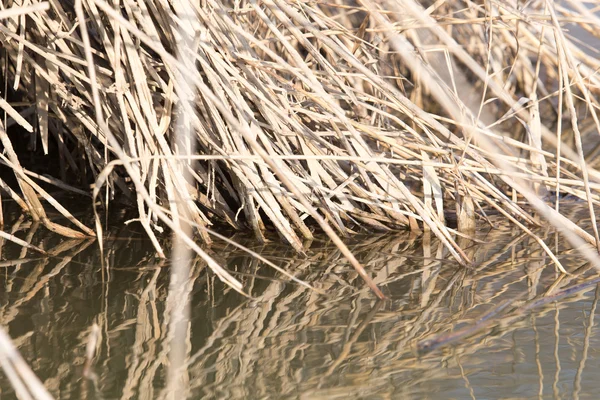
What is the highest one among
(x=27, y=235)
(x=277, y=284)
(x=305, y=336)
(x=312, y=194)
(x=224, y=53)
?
(x=224, y=53)

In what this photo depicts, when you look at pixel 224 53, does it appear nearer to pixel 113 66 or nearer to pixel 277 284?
pixel 113 66

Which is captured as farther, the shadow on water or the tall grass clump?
the tall grass clump

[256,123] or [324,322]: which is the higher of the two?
[256,123]

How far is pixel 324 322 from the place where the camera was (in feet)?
5.31

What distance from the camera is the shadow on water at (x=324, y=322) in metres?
1.37

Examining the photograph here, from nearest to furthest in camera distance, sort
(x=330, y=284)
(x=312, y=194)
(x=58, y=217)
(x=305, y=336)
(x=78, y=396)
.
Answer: (x=78, y=396) < (x=305, y=336) < (x=330, y=284) < (x=312, y=194) < (x=58, y=217)

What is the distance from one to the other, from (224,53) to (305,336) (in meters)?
0.75

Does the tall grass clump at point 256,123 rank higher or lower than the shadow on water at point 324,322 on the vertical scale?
higher

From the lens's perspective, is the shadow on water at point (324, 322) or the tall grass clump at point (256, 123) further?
the tall grass clump at point (256, 123)

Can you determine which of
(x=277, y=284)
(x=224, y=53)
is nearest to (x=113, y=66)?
(x=224, y=53)

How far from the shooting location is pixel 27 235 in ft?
7.23

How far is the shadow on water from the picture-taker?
137 centimetres

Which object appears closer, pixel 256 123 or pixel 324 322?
pixel 324 322

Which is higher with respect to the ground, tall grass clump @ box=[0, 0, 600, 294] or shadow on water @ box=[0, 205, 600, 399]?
tall grass clump @ box=[0, 0, 600, 294]
